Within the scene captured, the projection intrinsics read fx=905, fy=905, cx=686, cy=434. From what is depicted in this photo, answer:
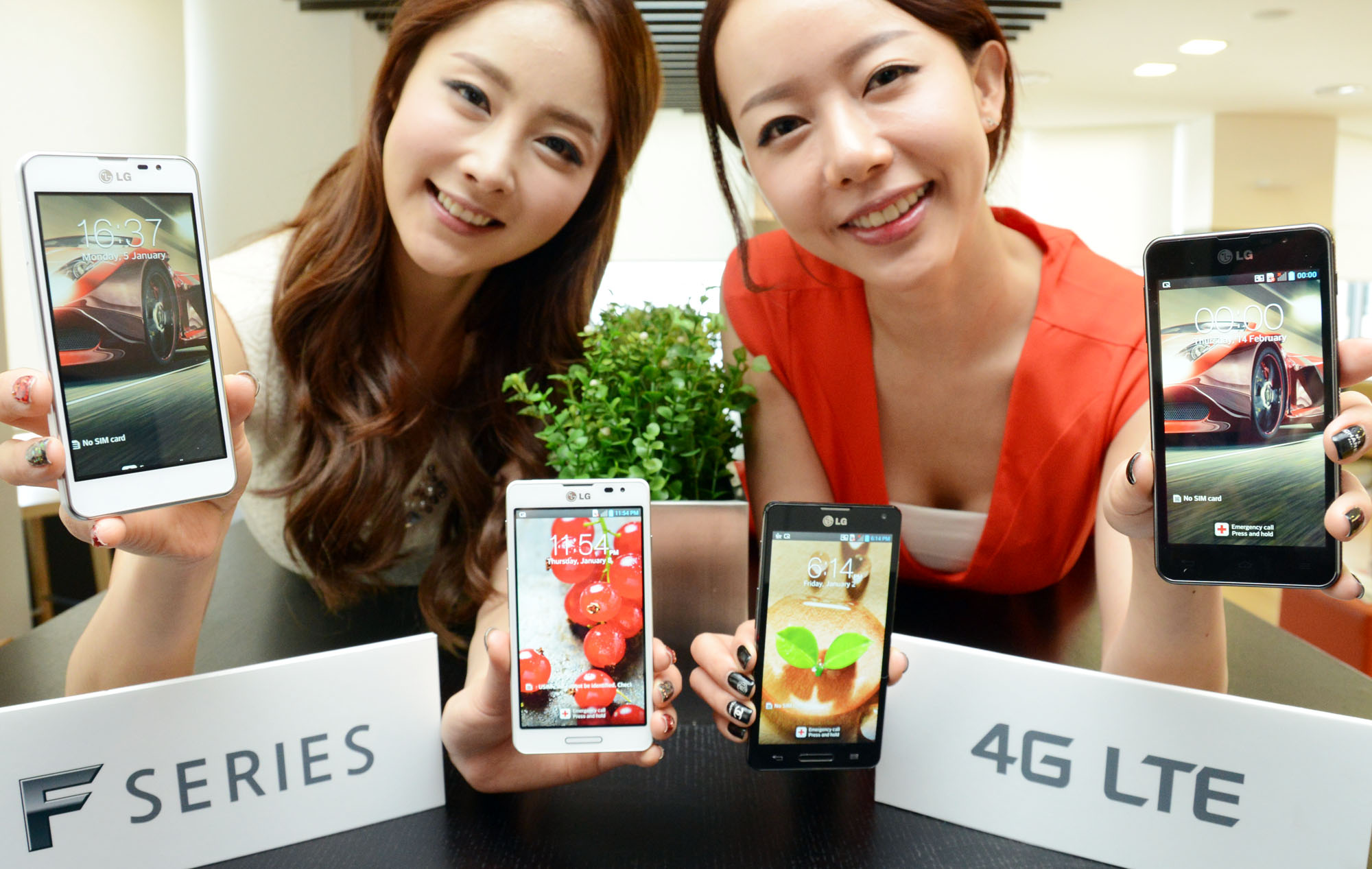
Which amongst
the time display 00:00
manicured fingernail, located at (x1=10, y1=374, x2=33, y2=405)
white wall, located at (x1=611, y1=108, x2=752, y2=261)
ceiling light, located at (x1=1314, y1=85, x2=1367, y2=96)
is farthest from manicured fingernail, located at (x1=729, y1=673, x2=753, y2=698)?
ceiling light, located at (x1=1314, y1=85, x2=1367, y2=96)

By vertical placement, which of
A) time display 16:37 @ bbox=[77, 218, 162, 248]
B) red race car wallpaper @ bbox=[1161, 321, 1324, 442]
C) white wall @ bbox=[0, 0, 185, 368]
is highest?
white wall @ bbox=[0, 0, 185, 368]

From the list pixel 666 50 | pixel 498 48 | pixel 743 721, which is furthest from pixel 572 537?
pixel 666 50

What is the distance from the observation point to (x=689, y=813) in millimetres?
646

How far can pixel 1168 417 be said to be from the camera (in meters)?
0.62

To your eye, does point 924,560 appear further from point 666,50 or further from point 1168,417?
point 666,50

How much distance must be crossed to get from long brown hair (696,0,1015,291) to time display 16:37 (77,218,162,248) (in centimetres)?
57

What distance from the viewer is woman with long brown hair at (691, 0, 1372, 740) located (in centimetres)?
86

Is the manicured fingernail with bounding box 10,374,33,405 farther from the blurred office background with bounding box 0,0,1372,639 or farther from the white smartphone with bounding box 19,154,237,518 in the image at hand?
the blurred office background with bounding box 0,0,1372,639

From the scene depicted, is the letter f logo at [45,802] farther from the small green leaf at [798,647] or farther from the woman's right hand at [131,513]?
the small green leaf at [798,647]

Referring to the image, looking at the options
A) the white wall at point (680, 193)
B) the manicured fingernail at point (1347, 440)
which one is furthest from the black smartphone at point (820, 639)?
the white wall at point (680, 193)

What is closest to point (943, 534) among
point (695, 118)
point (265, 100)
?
point (265, 100)

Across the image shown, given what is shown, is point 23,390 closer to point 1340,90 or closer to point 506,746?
point 506,746

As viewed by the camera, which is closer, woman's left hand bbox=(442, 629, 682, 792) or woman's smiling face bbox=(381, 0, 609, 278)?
woman's left hand bbox=(442, 629, 682, 792)

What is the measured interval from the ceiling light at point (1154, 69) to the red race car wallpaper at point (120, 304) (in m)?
6.98
